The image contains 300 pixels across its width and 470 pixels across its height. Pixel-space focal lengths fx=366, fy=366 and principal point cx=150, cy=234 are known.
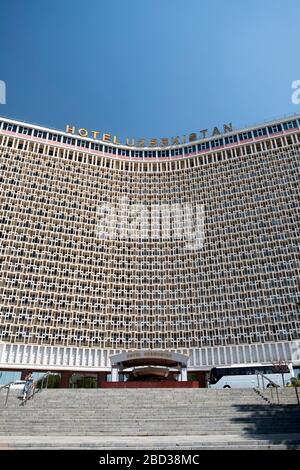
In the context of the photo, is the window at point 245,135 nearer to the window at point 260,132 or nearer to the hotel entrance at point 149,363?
the window at point 260,132

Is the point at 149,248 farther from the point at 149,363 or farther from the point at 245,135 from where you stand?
the point at 245,135

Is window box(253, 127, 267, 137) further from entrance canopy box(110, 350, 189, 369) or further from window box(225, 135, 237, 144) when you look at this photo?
entrance canopy box(110, 350, 189, 369)

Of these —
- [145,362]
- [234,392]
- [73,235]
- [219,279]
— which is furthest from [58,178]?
[234,392]

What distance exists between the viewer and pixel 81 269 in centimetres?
9069

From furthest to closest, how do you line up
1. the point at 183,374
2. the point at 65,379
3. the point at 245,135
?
the point at 245,135
the point at 65,379
the point at 183,374

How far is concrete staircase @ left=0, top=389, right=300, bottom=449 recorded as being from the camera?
19.6m

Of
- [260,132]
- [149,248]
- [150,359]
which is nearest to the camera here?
[150,359]

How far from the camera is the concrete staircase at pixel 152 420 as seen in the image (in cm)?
1958

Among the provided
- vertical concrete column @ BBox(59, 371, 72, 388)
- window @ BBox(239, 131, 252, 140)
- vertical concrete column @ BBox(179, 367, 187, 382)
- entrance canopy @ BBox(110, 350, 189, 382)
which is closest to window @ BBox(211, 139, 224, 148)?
window @ BBox(239, 131, 252, 140)

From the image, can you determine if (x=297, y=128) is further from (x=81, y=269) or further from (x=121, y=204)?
(x=81, y=269)

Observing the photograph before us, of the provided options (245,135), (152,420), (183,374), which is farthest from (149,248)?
(152,420)

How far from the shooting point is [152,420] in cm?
2780
